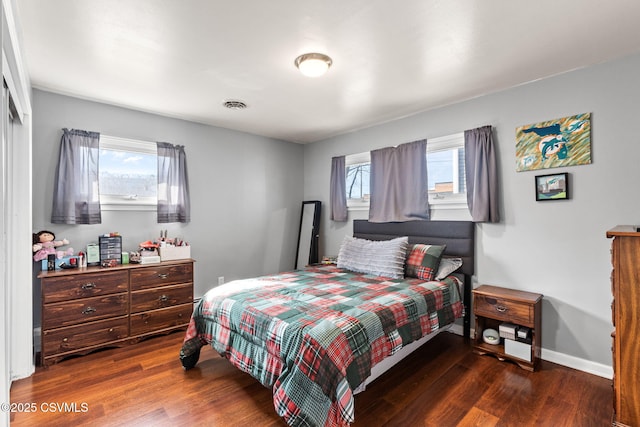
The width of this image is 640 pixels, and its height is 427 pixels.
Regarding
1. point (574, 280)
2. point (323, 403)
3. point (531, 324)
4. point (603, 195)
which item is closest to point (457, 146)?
point (603, 195)

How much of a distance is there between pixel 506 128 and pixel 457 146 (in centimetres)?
50

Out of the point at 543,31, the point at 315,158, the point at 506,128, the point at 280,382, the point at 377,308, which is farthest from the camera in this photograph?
the point at 315,158

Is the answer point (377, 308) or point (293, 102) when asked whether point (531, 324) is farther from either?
point (293, 102)

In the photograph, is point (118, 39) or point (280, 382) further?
point (118, 39)

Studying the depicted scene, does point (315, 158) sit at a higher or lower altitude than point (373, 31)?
lower

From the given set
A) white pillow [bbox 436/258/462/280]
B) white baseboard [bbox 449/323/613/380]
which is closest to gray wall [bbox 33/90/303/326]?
white pillow [bbox 436/258/462/280]

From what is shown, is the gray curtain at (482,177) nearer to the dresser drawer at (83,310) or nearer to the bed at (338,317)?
the bed at (338,317)

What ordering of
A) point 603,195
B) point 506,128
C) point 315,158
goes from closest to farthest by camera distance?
point 603,195 → point 506,128 → point 315,158

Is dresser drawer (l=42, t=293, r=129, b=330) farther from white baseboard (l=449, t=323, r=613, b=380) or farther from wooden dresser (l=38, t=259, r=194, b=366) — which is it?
white baseboard (l=449, t=323, r=613, b=380)

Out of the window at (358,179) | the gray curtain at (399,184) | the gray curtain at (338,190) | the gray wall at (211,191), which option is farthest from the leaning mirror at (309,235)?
the gray curtain at (399,184)

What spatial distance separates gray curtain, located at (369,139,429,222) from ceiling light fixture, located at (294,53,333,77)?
1689 millimetres

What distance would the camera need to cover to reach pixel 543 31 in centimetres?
206

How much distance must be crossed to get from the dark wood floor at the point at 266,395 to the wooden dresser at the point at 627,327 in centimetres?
36

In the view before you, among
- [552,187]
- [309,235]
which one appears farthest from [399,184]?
[309,235]
